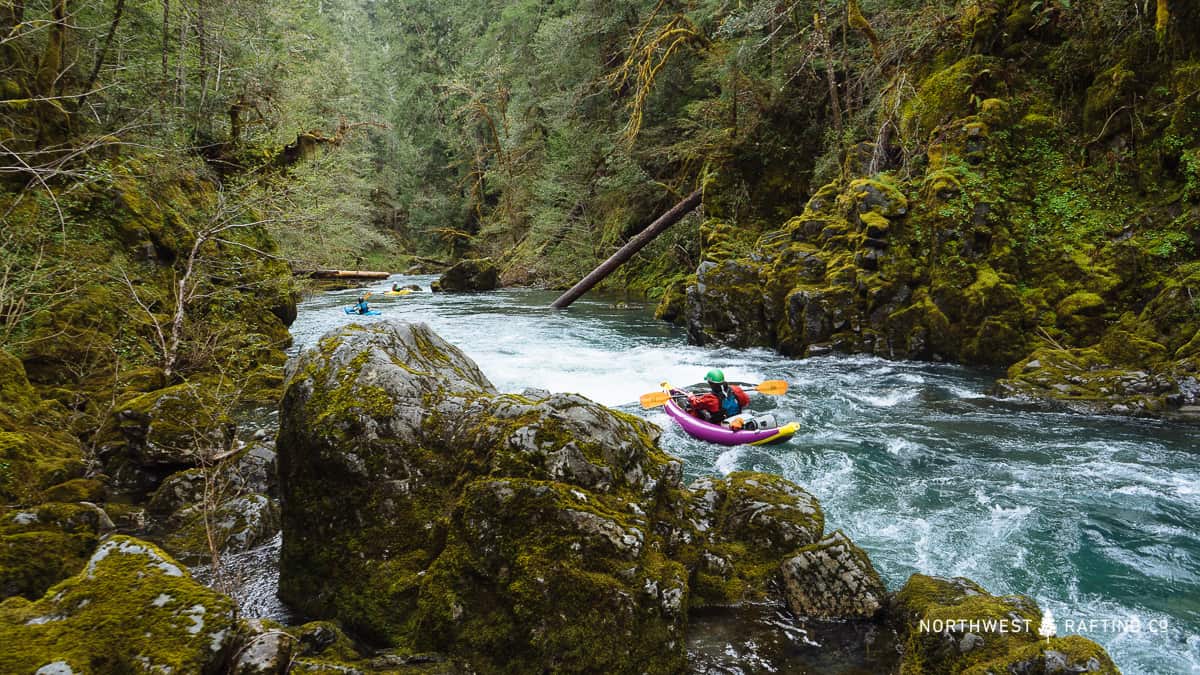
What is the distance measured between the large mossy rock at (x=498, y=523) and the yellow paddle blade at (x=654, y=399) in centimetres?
484

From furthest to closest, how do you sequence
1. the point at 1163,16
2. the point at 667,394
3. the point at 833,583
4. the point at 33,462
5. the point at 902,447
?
1. the point at 667,394
2. the point at 1163,16
3. the point at 902,447
4. the point at 33,462
5. the point at 833,583

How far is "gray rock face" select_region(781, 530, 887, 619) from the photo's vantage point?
12.5ft

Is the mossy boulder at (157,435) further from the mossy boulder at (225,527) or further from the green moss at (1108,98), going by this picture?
the green moss at (1108,98)

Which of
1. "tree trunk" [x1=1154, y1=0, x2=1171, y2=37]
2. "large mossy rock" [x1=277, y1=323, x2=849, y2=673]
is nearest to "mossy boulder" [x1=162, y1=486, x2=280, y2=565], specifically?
"large mossy rock" [x1=277, y1=323, x2=849, y2=673]

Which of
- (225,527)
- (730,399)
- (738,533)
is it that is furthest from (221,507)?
(730,399)

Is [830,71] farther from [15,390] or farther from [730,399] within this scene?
[15,390]

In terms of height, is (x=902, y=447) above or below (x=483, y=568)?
below

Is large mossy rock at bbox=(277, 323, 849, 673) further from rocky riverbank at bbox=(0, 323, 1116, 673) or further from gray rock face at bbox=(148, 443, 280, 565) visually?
gray rock face at bbox=(148, 443, 280, 565)

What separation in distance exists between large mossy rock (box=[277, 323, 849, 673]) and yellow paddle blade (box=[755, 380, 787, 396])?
5.12 metres

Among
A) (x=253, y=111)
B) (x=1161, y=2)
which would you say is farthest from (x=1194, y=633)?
(x=253, y=111)

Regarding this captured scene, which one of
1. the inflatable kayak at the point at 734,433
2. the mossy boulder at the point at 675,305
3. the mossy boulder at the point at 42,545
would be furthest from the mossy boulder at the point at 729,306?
the mossy boulder at the point at 42,545

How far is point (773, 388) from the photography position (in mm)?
9789

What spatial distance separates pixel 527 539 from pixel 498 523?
201 millimetres

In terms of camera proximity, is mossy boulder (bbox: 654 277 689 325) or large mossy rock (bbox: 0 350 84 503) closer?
large mossy rock (bbox: 0 350 84 503)
